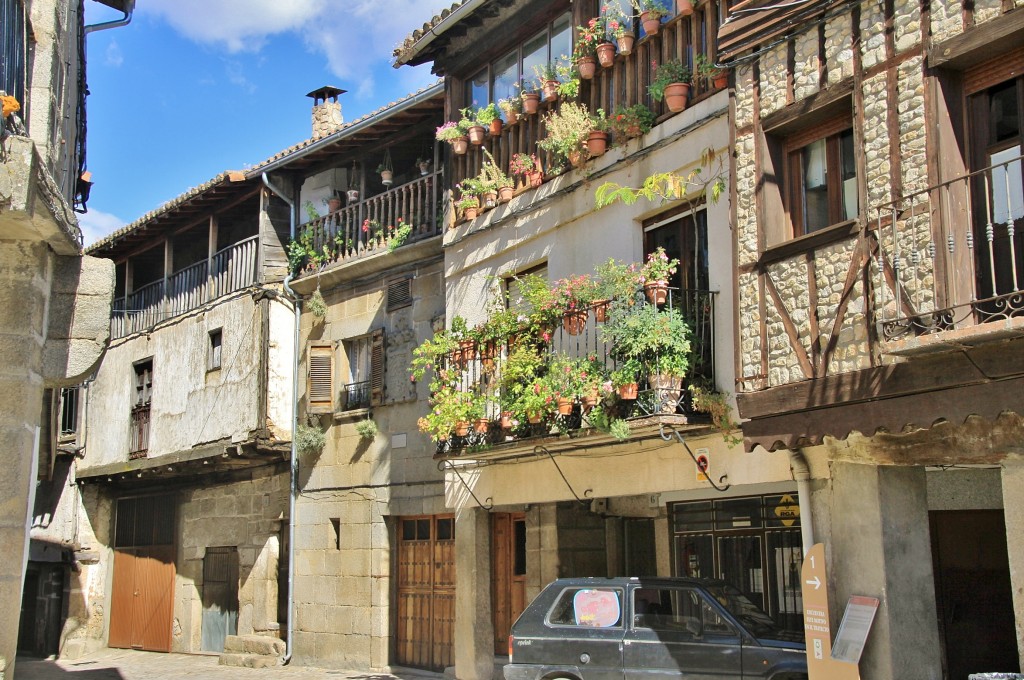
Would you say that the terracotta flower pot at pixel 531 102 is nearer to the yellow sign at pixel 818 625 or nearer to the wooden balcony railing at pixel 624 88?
the wooden balcony railing at pixel 624 88

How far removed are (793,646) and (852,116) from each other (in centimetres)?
427

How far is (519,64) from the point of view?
1477 centimetres

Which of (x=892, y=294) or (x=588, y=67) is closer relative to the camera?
(x=892, y=294)

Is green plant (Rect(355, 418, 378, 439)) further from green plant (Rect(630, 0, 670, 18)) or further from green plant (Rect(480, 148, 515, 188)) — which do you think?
green plant (Rect(630, 0, 670, 18))

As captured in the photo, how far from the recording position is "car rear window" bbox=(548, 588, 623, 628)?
10180mm

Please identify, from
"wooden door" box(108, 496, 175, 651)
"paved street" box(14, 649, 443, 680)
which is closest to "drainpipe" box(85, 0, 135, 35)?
"paved street" box(14, 649, 443, 680)

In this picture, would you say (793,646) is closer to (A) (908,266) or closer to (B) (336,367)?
(A) (908,266)

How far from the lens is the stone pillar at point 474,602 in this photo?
14242mm

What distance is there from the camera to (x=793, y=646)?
9.26 metres

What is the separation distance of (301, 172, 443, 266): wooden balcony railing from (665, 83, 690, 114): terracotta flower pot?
536 cm

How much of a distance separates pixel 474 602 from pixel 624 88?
21.4ft

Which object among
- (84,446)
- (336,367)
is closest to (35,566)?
(84,446)

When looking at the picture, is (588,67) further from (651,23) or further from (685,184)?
(685,184)

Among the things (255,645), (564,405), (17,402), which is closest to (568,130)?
(564,405)
